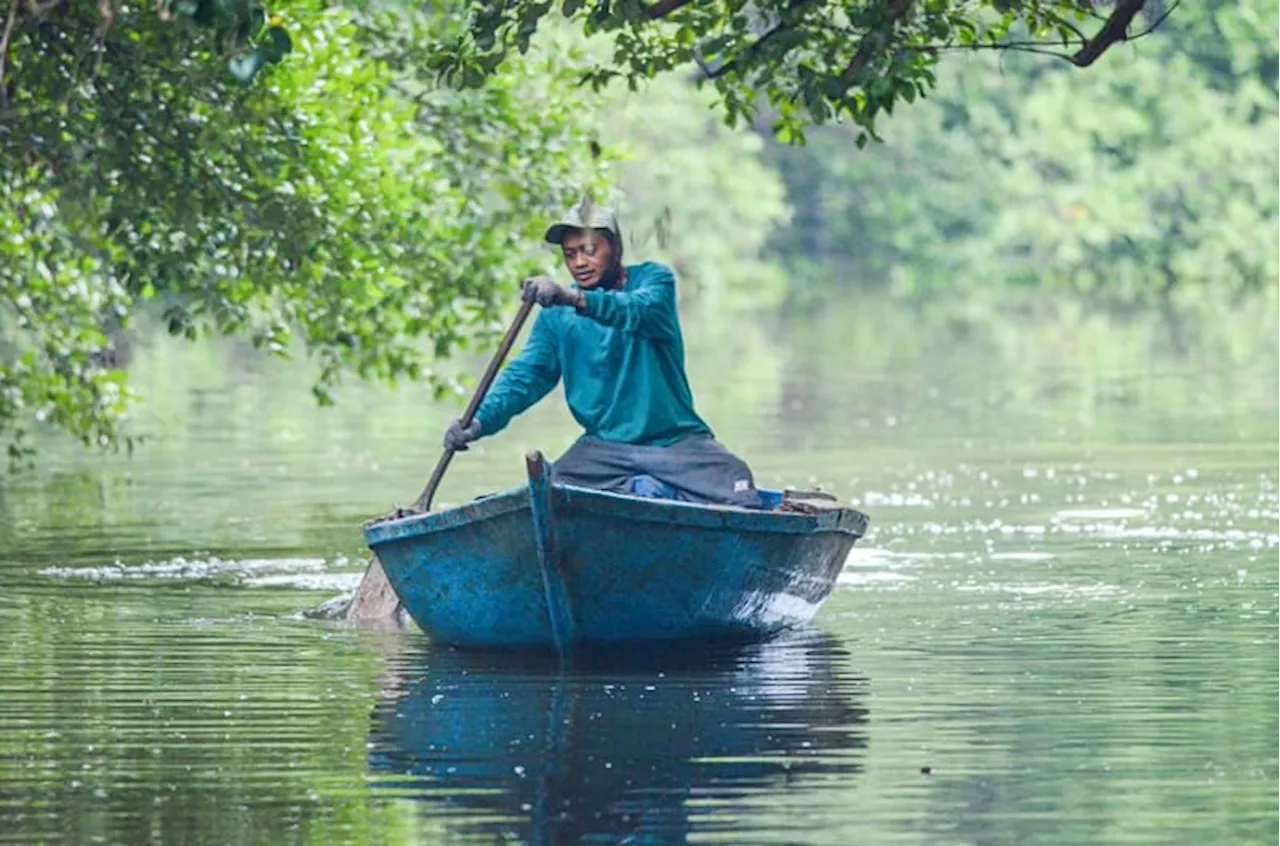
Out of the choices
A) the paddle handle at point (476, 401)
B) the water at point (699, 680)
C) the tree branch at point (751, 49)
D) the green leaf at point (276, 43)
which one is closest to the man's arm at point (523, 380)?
the paddle handle at point (476, 401)

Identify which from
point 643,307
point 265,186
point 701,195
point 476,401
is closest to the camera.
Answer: point 643,307

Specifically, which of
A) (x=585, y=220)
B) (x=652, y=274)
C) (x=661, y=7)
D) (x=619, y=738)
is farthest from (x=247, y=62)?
(x=619, y=738)

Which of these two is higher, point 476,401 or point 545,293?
point 545,293

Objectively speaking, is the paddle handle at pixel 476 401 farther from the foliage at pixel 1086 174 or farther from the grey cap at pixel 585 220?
the foliage at pixel 1086 174

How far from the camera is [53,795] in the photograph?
34.8ft

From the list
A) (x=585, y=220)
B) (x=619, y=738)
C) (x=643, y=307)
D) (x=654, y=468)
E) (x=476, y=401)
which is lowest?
(x=619, y=738)

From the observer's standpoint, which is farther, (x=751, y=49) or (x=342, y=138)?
(x=342, y=138)

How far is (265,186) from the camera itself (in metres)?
18.4

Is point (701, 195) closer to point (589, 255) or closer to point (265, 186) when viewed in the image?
point (265, 186)

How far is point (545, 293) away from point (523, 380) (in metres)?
1.46

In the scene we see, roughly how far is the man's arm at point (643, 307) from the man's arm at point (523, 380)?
66cm

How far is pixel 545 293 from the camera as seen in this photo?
44.7ft

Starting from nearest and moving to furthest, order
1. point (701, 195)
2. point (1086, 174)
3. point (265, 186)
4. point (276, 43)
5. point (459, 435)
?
1. point (276, 43)
2. point (459, 435)
3. point (265, 186)
4. point (701, 195)
5. point (1086, 174)

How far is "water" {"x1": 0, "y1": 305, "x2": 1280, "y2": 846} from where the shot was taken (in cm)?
1029
